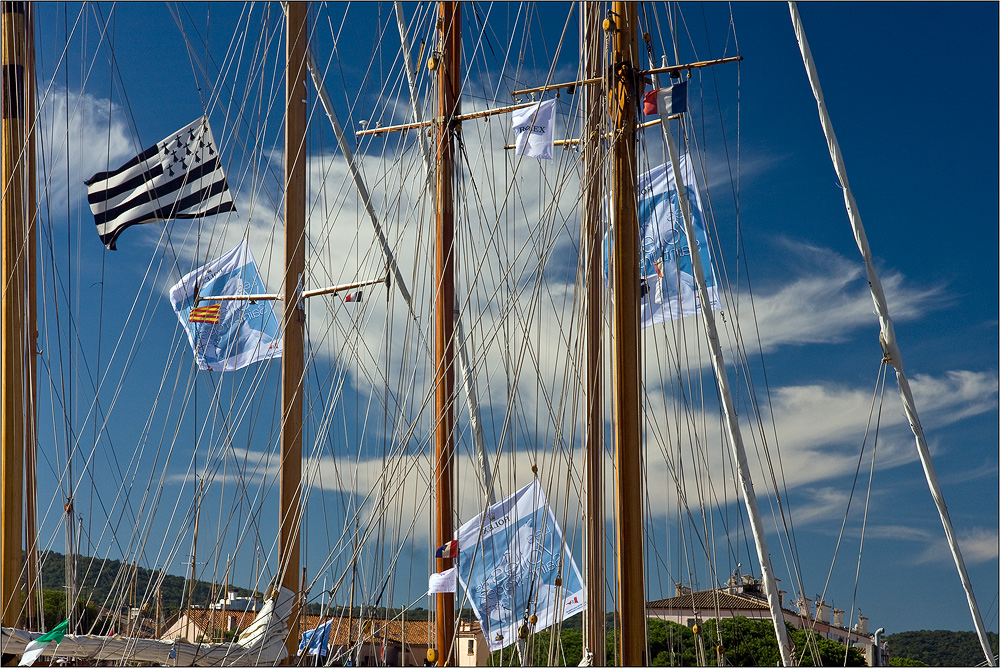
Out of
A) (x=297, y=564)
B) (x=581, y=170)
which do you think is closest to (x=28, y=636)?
(x=297, y=564)

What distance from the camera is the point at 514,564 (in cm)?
1550

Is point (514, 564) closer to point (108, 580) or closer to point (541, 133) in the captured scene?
point (541, 133)

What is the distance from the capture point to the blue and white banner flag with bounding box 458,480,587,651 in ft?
50.7

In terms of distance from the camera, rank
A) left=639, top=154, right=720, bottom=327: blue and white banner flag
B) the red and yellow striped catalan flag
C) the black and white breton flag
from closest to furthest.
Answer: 1. left=639, top=154, right=720, bottom=327: blue and white banner flag
2. the black and white breton flag
3. the red and yellow striped catalan flag

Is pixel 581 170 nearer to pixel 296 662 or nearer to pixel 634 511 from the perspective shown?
pixel 634 511

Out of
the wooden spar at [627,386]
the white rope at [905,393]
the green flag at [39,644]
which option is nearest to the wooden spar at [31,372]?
the green flag at [39,644]

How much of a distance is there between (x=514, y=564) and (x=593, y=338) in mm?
4559

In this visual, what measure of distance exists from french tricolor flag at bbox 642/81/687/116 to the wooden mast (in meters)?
1.12

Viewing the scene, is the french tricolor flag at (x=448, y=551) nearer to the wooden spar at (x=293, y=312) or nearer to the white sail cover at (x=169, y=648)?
the wooden spar at (x=293, y=312)

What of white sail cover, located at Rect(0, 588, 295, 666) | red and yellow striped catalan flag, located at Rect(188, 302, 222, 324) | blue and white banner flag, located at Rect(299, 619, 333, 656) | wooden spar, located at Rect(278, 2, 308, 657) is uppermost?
red and yellow striped catalan flag, located at Rect(188, 302, 222, 324)

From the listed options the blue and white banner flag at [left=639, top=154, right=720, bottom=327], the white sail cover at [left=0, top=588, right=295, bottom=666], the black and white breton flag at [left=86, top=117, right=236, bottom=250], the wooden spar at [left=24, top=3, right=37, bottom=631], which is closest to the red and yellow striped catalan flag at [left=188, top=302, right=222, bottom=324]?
the black and white breton flag at [left=86, top=117, right=236, bottom=250]

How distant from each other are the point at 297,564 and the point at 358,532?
1.55m

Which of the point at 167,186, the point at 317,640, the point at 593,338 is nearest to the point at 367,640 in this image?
the point at 317,640

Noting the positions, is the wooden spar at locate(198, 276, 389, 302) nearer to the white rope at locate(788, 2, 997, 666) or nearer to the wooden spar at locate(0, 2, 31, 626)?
the wooden spar at locate(0, 2, 31, 626)
